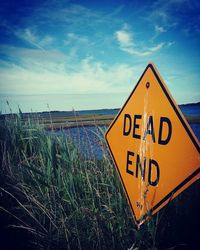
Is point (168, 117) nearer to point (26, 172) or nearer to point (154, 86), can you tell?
point (154, 86)

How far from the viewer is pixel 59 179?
2.51 meters

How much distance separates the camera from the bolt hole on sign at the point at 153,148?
1332mm

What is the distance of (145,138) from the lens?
158cm

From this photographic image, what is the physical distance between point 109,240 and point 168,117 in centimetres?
125

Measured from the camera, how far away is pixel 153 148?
153 cm

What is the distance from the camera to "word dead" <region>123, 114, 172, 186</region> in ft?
4.75

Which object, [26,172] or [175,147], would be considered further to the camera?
[26,172]

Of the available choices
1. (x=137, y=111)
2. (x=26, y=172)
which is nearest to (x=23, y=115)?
(x=26, y=172)

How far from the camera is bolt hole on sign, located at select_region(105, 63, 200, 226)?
4.37 feet

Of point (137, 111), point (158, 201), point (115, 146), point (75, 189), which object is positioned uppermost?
point (137, 111)

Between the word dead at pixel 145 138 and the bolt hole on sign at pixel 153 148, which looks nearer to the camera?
the bolt hole on sign at pixel 153 148

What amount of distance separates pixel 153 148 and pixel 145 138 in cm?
10

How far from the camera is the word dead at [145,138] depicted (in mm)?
1449

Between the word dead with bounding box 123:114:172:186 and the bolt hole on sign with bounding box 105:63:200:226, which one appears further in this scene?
the word dead with bounding box 123:114:172:186
